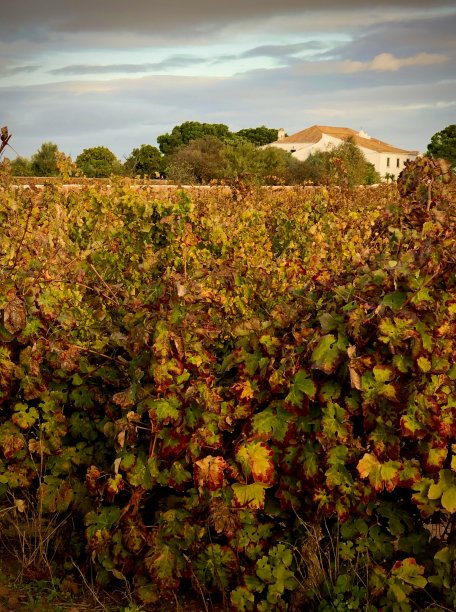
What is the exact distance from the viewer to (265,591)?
3.58 metres

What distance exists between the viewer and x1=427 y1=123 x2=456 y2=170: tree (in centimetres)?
9053

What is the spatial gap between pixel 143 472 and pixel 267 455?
57 cm

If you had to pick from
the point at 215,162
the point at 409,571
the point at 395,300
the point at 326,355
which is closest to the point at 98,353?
the point at 326,355

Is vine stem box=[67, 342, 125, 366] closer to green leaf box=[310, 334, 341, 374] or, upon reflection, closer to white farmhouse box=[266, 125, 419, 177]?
green leaf box=[310, 334, 341, 374]

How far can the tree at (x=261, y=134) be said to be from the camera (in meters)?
111

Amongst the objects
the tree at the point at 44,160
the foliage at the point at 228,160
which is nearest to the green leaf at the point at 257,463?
the foliage at the point at 228,160

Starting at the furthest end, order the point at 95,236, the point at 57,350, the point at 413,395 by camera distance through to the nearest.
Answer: the point at 95,236, the point at 57,350, the point at 413,395

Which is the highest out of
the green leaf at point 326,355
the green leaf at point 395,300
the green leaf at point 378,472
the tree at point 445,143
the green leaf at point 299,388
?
the tree at point 445,143

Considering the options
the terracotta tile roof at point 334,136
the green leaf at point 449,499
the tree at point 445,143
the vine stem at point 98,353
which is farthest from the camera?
the terracotta tile roof at point 334,136

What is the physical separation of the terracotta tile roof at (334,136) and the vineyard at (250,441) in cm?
9449

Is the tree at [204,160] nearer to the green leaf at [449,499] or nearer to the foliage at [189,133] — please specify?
the foliage at [189,133]

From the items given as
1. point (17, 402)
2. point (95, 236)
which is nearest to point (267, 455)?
point (17, 402)

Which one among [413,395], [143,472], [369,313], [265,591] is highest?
[369,313]

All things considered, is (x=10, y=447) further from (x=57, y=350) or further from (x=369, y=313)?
(x=369, y=313)
